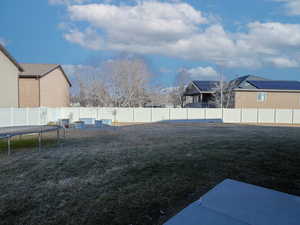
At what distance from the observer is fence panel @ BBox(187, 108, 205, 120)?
20.5m

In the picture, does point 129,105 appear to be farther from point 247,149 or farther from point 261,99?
point 247,149

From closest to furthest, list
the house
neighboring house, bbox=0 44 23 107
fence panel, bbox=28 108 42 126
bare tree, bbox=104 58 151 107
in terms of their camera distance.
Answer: neighboring house, bbox=0 44 23 107
fence panel, bbox=28 108 42 126
bare tree, bbox=104 58 151 107
the house

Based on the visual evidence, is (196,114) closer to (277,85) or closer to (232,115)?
(232,115)

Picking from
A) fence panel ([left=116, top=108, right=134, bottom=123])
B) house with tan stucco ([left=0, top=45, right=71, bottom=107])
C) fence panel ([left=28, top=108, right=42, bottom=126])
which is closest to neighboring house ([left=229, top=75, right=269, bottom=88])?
fence panel ([left=116, top=108, right=134, bottom=123])

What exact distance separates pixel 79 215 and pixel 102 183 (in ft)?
3.53

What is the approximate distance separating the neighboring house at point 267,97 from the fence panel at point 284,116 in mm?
3247

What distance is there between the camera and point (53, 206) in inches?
118

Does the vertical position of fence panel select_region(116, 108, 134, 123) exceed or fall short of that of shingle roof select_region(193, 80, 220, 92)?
it falls short

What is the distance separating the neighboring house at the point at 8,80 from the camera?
14.0 m

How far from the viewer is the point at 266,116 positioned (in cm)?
2086

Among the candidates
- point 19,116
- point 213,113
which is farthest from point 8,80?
point 213,113

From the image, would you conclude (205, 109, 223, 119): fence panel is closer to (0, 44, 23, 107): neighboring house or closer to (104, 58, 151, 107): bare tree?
(104, 58, 151, 107): bare tree

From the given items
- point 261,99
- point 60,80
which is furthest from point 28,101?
point 261,99

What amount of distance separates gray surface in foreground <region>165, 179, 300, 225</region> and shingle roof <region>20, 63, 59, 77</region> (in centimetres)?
1998
